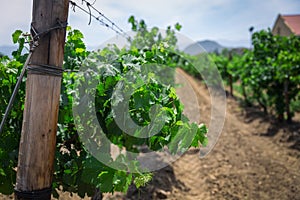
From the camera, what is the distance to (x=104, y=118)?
246 cm

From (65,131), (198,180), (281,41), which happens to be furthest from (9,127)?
(281,41)

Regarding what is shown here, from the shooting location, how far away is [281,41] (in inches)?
366

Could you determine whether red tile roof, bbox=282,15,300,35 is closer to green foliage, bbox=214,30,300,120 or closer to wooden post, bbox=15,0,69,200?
green foliage, bbox=214,30,300,120

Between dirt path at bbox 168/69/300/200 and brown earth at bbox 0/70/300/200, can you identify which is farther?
dirt path at bbox 168/69/300/200

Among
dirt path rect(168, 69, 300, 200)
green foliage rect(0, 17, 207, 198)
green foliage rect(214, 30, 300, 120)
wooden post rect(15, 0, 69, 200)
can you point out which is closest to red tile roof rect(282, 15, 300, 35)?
green foliage rect(214, 30, 300, 120)

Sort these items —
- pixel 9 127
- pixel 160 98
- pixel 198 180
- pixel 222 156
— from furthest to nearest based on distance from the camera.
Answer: pixel 222 156, pixel 198 180, pixel 9 127, pixel 160 98

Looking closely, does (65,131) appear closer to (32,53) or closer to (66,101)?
(66,101)

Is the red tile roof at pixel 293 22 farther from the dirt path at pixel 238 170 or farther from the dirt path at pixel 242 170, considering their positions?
the dirt path at pixel 242 170

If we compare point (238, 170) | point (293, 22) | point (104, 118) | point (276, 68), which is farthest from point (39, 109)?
point (293, 22)

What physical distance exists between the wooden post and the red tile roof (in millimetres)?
33398

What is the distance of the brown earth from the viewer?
470 centimetres

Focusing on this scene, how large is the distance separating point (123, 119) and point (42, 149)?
739 millimetres

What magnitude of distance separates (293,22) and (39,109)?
1427 inches

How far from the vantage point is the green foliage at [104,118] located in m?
2.08
